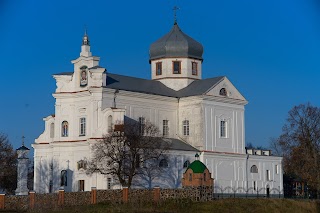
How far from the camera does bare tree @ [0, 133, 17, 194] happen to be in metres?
68.2

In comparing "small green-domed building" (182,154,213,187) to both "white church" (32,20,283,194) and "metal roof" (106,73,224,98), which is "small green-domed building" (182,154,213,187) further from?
"metal roof" (106,73,224,98)

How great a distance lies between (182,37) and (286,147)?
1647 cm

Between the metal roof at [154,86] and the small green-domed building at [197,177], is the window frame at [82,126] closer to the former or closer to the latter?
the metal roof at [154,86]

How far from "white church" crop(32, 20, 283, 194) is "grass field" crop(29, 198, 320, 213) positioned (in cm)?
1176

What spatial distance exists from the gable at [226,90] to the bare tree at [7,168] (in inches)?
910

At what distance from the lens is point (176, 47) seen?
211 ft

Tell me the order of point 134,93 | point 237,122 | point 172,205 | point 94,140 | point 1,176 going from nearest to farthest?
1. point 172,205
2. point 94,140
3. point 134,93
4. point 237,122
5. point 1,176

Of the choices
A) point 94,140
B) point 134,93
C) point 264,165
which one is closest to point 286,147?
point 264,165

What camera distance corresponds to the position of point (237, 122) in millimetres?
63062

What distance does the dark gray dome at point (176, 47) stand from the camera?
64.4 meters

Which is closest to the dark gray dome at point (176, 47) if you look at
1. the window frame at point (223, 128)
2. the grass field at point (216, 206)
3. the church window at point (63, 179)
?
the window frame at point (223, 128)

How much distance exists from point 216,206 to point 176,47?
25.2 meters

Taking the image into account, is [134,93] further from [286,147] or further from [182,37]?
[286,147]

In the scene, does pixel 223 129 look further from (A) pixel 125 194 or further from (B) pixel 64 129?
(A) pixel 125 194
